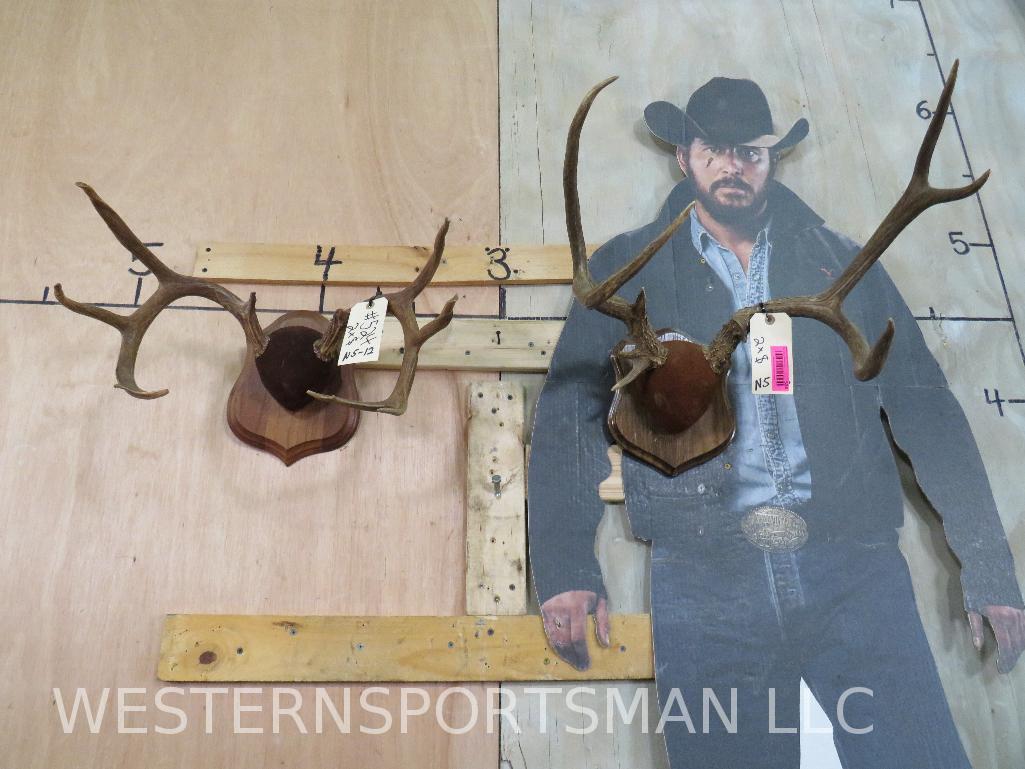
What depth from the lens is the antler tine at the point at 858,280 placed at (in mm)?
1788

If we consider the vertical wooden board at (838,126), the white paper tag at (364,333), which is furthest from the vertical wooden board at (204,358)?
the white paper tag at (364,333)

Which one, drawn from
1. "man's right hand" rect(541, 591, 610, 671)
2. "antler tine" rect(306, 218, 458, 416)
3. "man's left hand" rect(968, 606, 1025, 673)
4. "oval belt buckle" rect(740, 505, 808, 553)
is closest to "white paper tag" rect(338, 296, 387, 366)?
"antler tine" rect(306, 218, 458, 416)

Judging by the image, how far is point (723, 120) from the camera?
8.43 ft

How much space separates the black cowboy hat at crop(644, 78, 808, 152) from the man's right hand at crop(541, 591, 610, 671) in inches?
54.7

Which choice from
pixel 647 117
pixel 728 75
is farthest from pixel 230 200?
pixel 728 75

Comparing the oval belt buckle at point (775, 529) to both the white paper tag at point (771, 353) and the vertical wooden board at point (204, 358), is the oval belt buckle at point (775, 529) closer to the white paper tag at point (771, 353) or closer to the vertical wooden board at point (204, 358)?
the white paper tag at point (771, 353)

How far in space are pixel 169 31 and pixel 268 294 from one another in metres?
1.04

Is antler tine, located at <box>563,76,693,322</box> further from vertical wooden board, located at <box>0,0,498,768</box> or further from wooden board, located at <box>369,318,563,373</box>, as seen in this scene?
vertical wooden board, located at <box>0,0,498,768</box>

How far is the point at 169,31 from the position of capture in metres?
2.68

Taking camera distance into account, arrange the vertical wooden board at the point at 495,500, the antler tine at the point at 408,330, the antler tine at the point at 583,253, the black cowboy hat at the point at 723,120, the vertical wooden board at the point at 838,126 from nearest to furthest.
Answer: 1. the antler tine at the point at 583,253
2. the antler tine at the point at 408,330
3. the vertical wooden board at the point at 495,500
4. the vertical wooden board at the point at 838,126
5. the black cowboy hat at the point at 723,120

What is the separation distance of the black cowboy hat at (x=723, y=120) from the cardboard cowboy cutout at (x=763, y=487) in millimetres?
331

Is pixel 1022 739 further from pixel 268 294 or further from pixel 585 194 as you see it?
pixel 268 294

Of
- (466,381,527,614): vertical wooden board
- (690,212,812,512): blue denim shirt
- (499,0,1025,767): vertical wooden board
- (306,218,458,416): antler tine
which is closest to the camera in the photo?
(306,218,458,416): antler tine

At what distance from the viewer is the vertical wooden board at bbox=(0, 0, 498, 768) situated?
1.94m
